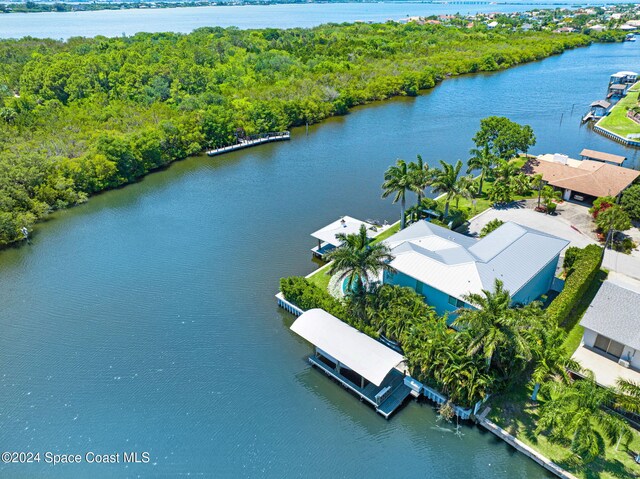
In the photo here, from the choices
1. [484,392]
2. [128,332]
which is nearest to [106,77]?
[128,332]

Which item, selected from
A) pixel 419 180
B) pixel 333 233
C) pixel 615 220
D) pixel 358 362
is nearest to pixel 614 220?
pixel 615 220

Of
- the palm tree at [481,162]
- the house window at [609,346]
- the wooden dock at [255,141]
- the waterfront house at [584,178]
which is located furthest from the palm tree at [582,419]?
the wooden dock at [255,141]

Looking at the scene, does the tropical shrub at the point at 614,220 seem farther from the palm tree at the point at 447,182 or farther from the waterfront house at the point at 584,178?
the palm tree at the point at 447,182

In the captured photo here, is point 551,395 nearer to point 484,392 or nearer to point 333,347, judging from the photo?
Answer: point 484,392

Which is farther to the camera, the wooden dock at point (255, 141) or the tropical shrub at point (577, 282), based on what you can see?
the wooden dock at point (255, 141)

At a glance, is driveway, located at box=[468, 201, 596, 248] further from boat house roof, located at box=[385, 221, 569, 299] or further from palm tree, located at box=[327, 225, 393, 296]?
palm tree, located at box=[327, 225, 393, 296]

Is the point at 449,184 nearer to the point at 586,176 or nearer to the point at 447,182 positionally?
the point at 447,182
